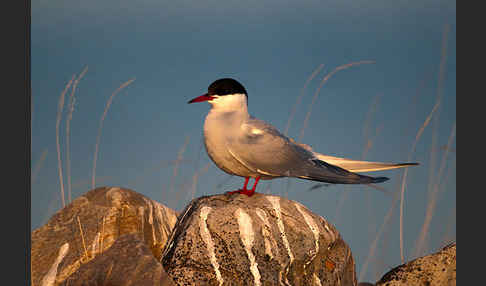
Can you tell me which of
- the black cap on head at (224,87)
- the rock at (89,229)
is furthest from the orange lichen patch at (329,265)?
the rock at (89,229)

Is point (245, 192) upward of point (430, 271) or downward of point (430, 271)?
upward

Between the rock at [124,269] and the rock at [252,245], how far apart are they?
27 centimetres

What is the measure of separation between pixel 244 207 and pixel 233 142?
2.19ft

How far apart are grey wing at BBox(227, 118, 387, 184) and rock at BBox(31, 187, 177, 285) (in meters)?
1.98

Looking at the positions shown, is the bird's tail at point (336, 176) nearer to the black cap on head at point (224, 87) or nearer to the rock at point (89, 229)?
the black cap on head at point (224, 87)

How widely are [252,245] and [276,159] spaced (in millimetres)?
892

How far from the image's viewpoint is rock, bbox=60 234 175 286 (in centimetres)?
488

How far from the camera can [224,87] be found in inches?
220

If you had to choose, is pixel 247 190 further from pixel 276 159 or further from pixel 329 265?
pixel 329 265

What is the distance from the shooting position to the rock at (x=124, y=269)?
→ 4.88 m

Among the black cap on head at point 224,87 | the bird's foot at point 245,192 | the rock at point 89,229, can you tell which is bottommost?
the rock at point 89,229

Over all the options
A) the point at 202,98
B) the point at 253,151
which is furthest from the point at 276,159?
the point at 202,98

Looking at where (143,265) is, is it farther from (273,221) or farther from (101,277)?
(273,221)

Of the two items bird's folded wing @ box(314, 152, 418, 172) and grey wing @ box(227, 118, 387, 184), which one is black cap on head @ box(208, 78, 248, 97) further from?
bird's folded wing @ box(314, 152, 418, 172)
